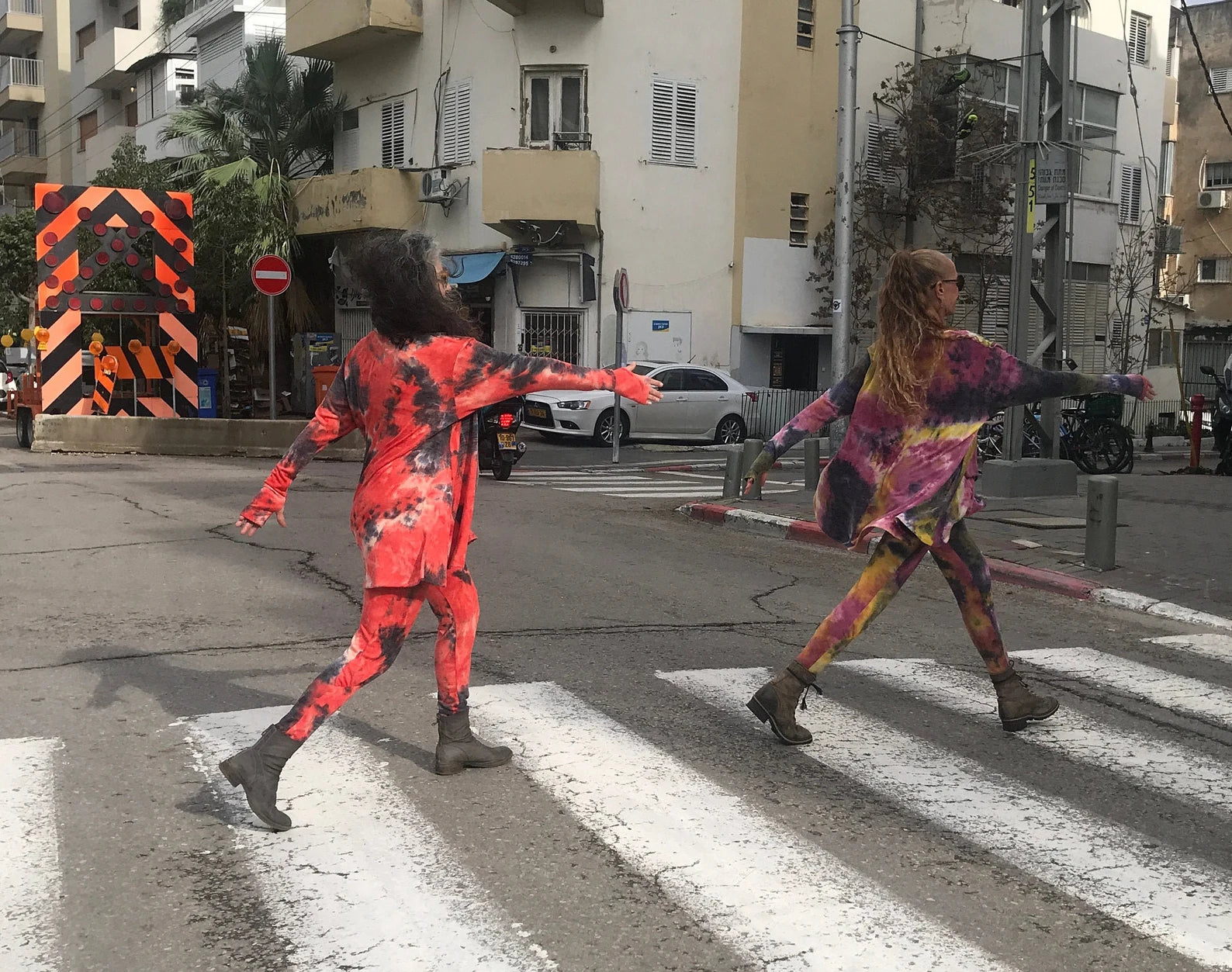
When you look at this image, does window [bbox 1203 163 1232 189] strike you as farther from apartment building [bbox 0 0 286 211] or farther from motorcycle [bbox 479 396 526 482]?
motorcycle [bbox 479 396 526 482]

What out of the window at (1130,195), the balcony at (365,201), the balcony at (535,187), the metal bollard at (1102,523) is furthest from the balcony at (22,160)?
the metal bollard at (1102,523)

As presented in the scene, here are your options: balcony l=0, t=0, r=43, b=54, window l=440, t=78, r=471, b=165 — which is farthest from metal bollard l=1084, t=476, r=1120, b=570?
balcony l=0, t=0, r=43, b=54

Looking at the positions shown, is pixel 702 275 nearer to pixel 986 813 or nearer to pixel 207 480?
pixel 207 480

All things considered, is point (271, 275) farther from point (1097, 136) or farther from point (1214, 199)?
point (1214, 199)

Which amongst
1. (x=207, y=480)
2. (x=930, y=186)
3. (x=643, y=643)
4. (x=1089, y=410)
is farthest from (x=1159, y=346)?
(x=643, y=643)

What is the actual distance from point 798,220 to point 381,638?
80.8 feet

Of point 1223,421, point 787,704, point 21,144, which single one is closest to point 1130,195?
point 1223,421

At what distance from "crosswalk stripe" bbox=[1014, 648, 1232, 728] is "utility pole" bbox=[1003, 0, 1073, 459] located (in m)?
6.34

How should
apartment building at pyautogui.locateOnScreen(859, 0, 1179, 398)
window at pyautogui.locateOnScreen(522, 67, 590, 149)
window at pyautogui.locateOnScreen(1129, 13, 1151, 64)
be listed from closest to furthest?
window at pyautogui.locateOnScreen(522, 67, 590, 149) < apartment building at pyautogui.locateOnScreen(859, 0, 1179, 398) < window at pyautogui.locateOnScreen(1129, 13, 1151, 64)

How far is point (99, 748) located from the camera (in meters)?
4.92

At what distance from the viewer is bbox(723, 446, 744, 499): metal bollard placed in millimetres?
12922

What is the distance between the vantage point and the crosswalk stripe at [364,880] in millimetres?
3227

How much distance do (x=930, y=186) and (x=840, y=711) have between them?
24.2 meters

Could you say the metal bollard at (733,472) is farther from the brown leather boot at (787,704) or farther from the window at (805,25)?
the window at (805,25)
